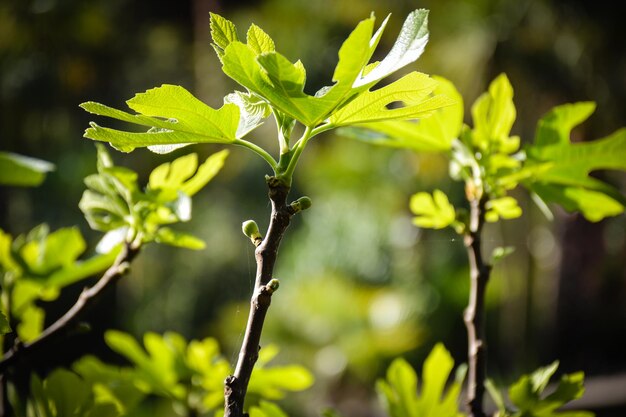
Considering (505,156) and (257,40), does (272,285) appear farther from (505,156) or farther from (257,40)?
(505,156)

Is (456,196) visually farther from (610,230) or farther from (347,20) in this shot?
(347,20)

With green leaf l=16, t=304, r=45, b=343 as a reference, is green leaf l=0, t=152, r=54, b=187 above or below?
above

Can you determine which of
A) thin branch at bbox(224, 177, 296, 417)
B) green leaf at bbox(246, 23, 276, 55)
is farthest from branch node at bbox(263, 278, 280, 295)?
green leaf at bbox(246, 23, 276, 55)

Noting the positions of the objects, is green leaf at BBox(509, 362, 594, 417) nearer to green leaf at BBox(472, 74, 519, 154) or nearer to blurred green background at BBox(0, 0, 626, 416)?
green leaf at BBox(472, 74, 519, 154)

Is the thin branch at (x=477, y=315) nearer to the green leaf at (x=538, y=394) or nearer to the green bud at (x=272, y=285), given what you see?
the green leaf at (x=538, y=394)

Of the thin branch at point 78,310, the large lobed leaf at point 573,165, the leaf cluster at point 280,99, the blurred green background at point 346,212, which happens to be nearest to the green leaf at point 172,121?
→ the leaf cluster at point 280,99

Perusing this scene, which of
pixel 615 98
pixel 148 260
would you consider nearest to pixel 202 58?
pixel 148 260

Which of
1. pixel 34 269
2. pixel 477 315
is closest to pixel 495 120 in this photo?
pixel 477 315
